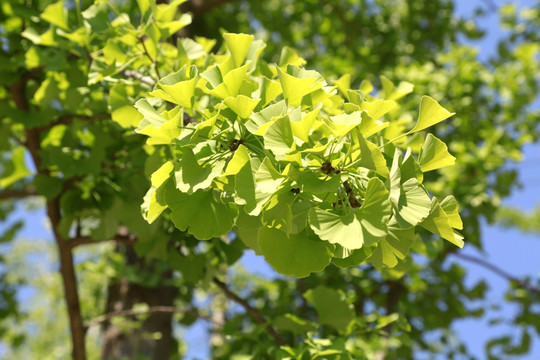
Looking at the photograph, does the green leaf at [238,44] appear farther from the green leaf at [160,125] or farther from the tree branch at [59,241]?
the tree branch at [59,241]

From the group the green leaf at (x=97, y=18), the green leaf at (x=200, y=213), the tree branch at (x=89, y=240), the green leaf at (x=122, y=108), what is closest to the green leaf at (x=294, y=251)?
the green leaf at (x=200, y=213)

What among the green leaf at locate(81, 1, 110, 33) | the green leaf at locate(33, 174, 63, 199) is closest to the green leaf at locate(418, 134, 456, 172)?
the green leaf at locate(81, 1, 110, 33)

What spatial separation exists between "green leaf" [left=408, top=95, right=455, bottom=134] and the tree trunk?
2.70 metres

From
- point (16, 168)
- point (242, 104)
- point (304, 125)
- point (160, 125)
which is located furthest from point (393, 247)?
point (16, 168)

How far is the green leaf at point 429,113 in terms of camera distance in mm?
1063

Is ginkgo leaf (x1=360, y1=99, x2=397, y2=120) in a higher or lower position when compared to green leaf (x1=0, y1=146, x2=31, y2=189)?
higher

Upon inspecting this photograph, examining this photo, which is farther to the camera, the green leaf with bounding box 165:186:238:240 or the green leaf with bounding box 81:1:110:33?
the green leaf with bounding box 81:1:110:33

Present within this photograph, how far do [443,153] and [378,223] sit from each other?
263mm

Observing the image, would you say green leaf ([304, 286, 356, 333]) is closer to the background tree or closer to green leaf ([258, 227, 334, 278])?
the background tree

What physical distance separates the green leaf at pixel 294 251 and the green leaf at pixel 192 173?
0.48ft

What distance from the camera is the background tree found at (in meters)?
1.79

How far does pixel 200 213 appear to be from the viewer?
44.9 inches

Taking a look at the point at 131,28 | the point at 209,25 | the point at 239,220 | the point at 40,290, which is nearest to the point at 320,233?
the point at 239,220

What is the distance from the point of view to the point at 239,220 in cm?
110
